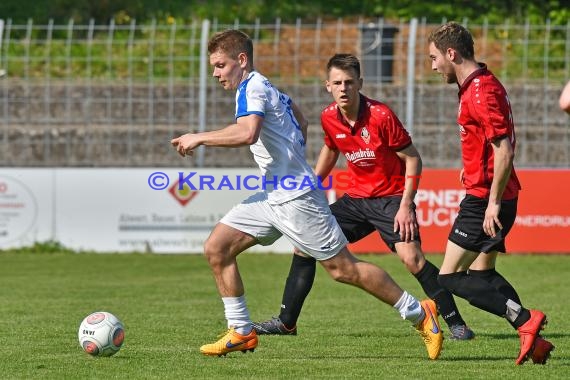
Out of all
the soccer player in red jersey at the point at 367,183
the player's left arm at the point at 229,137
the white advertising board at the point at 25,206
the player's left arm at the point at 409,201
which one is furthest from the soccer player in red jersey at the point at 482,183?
the white advertising board at the point at 25,206

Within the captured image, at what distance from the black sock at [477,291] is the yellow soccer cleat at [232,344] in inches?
51.4

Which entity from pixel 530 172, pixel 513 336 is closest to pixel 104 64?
pixel 530 172

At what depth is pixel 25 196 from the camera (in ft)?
56.6

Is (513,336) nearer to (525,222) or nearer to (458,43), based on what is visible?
(458,43)

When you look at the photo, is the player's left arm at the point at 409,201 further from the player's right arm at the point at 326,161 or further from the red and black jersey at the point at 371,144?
the player's right arm at the point at 326,161

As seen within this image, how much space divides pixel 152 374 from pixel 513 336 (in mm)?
3243

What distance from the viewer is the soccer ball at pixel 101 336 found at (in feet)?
25.6

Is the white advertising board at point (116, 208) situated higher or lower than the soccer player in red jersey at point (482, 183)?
lower

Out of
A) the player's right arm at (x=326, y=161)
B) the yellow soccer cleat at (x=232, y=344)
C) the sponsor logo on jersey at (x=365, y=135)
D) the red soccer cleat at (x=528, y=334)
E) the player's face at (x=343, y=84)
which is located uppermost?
the player's face at (x=343, y=84)

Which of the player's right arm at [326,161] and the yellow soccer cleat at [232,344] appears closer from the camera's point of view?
the yellow soccer cleat at [232,344]

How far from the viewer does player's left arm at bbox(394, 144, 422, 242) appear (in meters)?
8.57

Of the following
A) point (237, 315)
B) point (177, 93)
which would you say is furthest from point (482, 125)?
point (177, 93)

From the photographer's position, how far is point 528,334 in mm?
7520

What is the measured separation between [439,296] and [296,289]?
3.52ft
